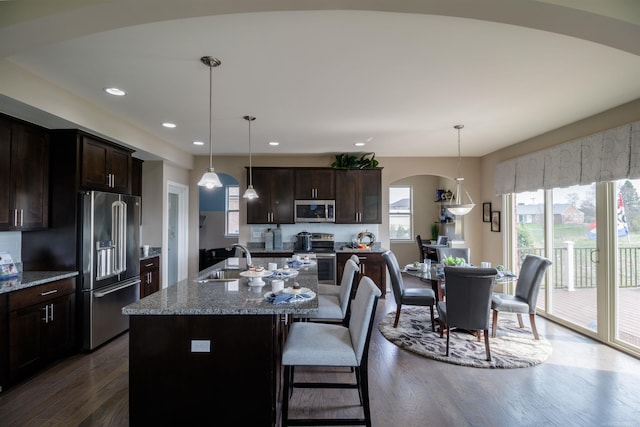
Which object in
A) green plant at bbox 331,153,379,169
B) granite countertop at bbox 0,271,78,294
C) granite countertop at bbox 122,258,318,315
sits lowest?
granite countertop at bbox 0,271,78,294

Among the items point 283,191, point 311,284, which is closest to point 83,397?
point 311,284

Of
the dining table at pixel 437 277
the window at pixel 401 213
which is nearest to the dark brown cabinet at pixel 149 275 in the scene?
the dining table at pixel 437 277

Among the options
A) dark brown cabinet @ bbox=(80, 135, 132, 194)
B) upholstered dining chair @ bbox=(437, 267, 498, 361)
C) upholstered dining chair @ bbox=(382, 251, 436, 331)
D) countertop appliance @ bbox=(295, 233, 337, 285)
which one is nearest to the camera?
upholstered dining chair @ bbox=(437, 267, 498, 361)

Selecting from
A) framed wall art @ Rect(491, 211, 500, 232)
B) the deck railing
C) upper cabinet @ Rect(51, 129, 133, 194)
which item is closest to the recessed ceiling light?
upper cabinet @ Rect(51, 129, 133, 194)

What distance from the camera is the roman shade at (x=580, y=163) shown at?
327 centimetres

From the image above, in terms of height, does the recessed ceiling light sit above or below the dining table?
above

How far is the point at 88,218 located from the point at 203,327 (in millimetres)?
2358

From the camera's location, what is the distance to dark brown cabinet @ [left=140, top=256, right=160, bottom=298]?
4445mm

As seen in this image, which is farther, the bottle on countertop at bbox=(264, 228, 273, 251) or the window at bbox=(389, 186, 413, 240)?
the window at bbox=(389, 186, 413, 240)

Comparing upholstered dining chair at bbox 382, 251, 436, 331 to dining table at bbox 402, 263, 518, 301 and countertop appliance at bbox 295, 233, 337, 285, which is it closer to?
dining table at bbox 402, 263, 518, 301

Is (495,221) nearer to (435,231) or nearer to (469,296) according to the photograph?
(435,231)

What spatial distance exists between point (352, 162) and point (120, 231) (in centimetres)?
377

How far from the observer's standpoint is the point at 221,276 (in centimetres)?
299

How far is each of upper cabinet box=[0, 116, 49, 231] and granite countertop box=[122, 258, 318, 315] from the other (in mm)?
1780
